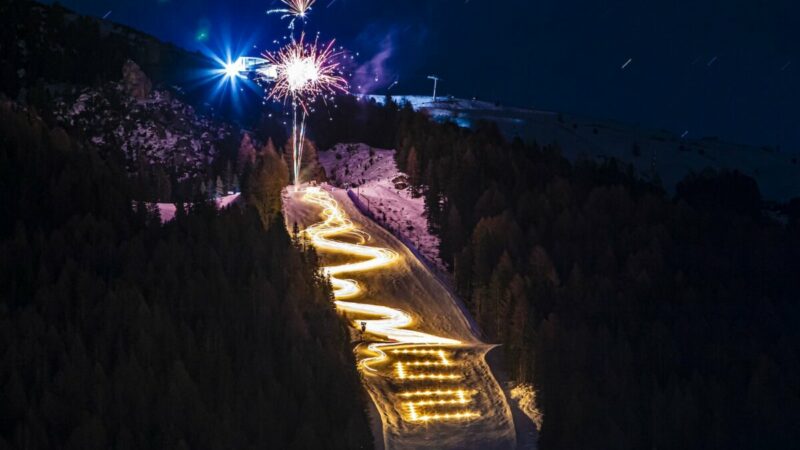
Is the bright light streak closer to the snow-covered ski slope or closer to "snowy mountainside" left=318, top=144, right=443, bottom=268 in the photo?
"snowy mountainside" left=318, top=144, right=443, bottom=268

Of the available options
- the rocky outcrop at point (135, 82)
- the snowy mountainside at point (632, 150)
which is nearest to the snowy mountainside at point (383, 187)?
the rocky outcrop at point (135, 82)

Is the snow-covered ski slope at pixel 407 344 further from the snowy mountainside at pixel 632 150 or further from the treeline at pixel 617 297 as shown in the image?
the snowy mountainside at pixel 632 150

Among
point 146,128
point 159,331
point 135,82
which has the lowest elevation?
point 159,331

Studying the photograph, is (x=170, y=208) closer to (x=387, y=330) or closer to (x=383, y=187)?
(x=383, y=187)

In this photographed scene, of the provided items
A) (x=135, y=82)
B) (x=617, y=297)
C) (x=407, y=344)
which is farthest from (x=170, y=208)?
(x=135, y=82)

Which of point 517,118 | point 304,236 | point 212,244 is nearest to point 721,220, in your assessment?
point 304,236

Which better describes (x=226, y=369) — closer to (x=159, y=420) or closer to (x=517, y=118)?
(x=159, y=420)

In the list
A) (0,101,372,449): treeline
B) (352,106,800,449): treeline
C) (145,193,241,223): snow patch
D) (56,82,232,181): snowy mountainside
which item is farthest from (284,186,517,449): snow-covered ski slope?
(56,82,232,181): snowy mountainside
